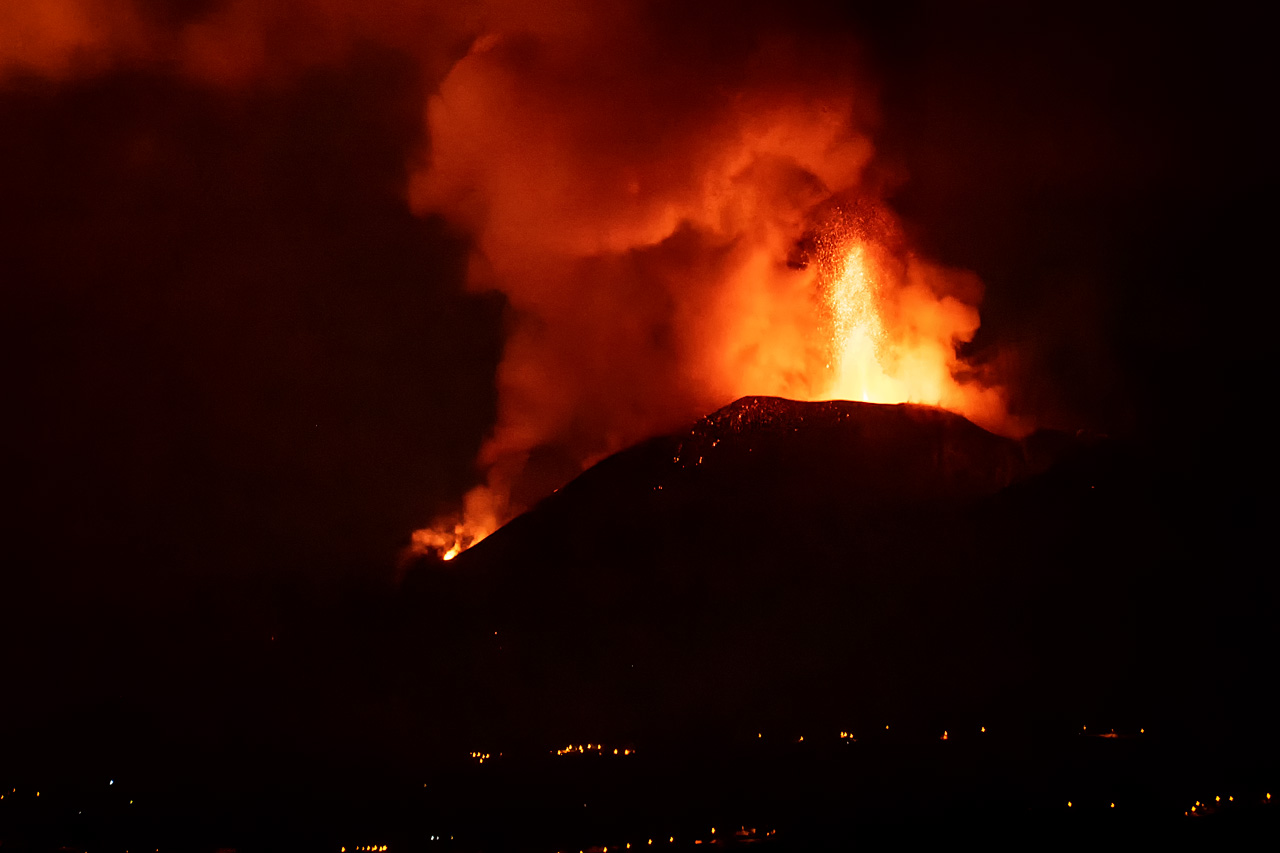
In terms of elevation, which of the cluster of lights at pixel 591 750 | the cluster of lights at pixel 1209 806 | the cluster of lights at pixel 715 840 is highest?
the cluster of lights at pixel 591 750

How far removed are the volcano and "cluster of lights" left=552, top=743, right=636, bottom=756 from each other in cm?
151

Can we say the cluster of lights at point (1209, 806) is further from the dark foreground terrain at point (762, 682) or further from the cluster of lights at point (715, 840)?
the cluster of lights at point (715, 840)

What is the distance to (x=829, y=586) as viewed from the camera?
3997cm

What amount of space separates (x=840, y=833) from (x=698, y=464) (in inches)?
931

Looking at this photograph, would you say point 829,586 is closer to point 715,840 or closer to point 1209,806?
point 1209,806

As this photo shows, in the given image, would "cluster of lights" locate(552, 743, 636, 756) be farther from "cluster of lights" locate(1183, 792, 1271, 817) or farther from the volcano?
"cluster of lights" locate(1183, 792, 1271, 817)

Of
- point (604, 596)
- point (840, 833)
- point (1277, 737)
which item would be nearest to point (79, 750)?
point (604, 596)

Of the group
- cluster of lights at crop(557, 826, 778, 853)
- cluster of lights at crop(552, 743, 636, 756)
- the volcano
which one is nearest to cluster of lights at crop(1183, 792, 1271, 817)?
cluster of lights at crop(557, 826, 778, 853)

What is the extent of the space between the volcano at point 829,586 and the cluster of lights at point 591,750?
4.95ft

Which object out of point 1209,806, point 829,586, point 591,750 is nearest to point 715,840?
point 1209,806

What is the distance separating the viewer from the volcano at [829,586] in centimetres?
3606

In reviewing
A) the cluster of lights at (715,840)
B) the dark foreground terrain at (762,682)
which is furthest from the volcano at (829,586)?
the cluster of lights at (715,840)

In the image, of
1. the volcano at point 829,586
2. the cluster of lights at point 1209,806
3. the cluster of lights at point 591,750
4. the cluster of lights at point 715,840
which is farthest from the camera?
the volcano at point 829,586

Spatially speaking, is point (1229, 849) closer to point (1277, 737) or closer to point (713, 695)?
point (1277, 737)
